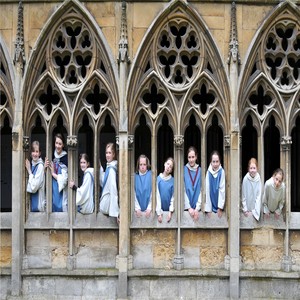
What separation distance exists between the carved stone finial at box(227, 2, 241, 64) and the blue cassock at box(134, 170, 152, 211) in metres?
2.70

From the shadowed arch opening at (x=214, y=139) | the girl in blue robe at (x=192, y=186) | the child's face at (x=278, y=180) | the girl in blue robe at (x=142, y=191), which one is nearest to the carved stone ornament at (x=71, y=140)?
the girl in blue robe at (x=142, y=191)

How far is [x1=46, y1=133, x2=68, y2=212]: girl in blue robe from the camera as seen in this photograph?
13.0 metres

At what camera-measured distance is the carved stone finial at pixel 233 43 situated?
12.7m

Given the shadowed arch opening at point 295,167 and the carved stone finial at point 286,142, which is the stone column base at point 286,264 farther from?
the shadowed arch opening at point 295,167

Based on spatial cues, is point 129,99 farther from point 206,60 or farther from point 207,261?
point 207,261

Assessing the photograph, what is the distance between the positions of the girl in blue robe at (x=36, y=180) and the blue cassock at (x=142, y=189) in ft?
5.86

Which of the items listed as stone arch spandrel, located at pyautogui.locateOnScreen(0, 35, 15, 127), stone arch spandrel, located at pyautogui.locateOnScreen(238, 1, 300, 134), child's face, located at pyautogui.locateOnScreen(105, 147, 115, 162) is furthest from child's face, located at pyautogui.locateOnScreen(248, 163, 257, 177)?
stone arch spandrel, located at pyautogui.locateOnScreen(0, 35, 15, 127)

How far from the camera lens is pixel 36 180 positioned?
13008mm

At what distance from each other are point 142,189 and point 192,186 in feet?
3.10

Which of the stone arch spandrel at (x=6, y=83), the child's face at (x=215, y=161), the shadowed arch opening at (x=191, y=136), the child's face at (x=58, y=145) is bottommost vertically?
the child's face at (x=215, y=161)

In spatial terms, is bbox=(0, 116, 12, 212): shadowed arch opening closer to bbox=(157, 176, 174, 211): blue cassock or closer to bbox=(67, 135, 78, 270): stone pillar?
bbox=(67, 135, 78, 270): stone pillar

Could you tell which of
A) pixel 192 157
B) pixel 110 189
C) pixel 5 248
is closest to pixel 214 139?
pixel 192 157

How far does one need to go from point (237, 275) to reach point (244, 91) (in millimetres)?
3419

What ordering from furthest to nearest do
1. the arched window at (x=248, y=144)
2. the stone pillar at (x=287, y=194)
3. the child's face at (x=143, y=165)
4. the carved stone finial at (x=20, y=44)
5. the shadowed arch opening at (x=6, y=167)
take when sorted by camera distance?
the shadowed arch opening at (x=6, y=167), the arched window at (x=248, y=144), the child's face at (x=143, y=165), the stone pillar at (x=287, y=194), the carved stone finial at (x=20, y=44)
